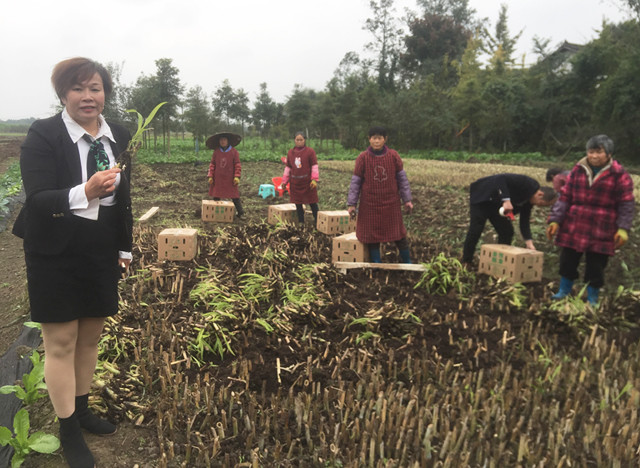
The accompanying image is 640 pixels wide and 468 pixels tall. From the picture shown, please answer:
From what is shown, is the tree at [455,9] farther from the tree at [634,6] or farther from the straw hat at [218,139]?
the straw hat at [218,139]

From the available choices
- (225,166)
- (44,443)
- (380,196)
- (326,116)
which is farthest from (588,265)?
(326,116)

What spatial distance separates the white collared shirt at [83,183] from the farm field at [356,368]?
44.5 inches

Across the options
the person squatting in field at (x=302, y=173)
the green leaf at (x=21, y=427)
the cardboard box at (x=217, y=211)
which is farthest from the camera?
the cardboard box at (x=217, y=211)

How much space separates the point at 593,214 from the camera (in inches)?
161

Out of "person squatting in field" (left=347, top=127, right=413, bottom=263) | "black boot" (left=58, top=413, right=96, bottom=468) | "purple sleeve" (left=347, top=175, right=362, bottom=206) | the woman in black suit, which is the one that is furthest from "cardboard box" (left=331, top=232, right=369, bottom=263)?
"black boot" (left=58, top=413, right=96, bottom=468)

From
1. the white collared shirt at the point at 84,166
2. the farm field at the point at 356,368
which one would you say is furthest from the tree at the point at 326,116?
the white collared shirt at the point at 84,166

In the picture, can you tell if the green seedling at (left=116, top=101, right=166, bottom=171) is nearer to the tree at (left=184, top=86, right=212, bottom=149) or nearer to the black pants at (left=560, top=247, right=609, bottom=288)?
the black pants at (left=560, top=247, right=609, bottom=288)

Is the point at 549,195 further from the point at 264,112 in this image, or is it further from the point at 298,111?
the point at 264,112

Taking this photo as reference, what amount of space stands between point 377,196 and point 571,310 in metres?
2.07

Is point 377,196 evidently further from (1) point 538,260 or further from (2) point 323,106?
(2) point 323,106

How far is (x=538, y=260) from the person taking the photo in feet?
15.6

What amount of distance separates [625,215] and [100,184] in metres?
4.04

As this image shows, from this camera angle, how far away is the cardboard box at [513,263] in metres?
4.62

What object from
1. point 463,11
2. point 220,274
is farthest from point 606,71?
point 463,11
